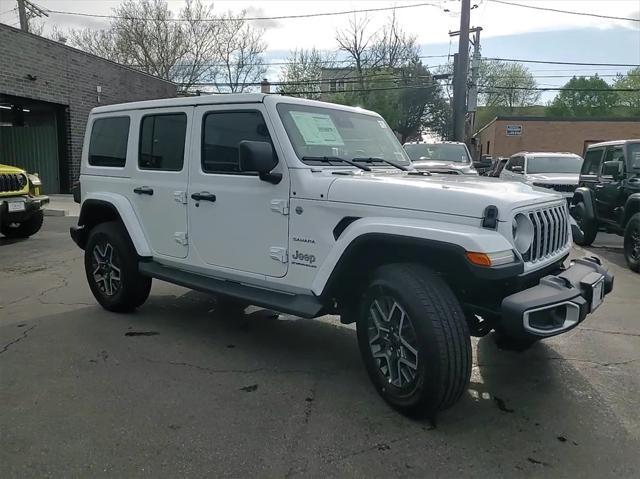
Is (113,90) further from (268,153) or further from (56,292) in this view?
(268,153)

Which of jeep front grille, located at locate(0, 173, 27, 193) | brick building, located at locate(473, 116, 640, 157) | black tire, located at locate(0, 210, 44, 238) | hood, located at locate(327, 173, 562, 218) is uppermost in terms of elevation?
brick building, located at locate(473, 116, 640, 157)

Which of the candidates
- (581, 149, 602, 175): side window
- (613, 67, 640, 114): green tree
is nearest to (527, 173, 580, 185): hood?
(581, 149, 602, 175): side window

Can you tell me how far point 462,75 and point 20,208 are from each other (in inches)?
623

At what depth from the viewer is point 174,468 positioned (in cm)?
267

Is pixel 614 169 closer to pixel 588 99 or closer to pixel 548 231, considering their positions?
pixel 548 231

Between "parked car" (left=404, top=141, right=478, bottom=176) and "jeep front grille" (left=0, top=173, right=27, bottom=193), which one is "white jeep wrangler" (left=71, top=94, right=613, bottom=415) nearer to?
"jeep front grille" (left=0, top=173, right=27, bottom=193)

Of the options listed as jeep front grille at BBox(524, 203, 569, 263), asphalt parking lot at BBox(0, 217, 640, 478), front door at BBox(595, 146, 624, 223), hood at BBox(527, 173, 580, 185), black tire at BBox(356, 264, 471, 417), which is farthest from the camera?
hood at BBox(527, 173, 580, 185)

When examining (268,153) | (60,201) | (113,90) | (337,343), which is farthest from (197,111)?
(113,90)

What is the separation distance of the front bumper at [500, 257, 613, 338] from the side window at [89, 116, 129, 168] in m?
3.77

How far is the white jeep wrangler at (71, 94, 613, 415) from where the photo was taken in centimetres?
291

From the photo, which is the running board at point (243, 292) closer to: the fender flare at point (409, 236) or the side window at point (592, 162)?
the fender flare at point (409, 236)

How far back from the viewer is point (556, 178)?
1166 cm

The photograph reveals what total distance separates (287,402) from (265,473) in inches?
30.4

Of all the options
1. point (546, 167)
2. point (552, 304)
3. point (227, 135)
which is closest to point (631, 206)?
point (546, 167)
